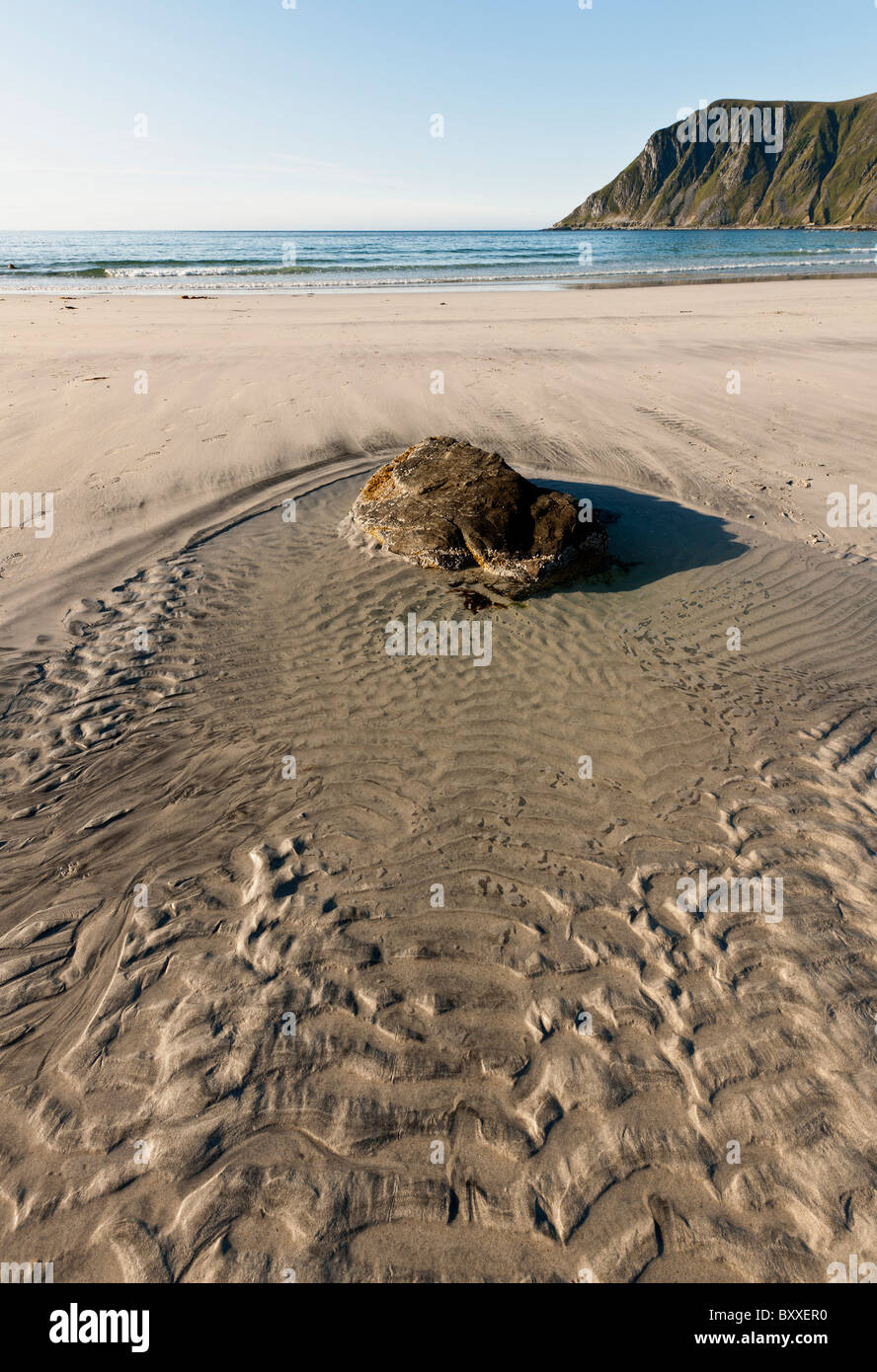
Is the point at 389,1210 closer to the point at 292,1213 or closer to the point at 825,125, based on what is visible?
the point at 292,1213

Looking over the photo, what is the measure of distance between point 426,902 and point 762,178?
192428 millimetres

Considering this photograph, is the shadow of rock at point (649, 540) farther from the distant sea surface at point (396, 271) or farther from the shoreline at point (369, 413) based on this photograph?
the distant sea surface at point (396, 271)

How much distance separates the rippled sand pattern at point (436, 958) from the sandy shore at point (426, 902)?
17 millimetres

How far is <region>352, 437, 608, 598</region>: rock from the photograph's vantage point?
6.92 m

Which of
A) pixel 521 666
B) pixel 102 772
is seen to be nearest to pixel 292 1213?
pixel 102 772

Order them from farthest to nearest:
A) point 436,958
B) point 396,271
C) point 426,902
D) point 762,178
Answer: point 762,178 < point 396,271 < point 426,902 < point 436,958

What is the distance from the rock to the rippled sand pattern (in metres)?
0.98

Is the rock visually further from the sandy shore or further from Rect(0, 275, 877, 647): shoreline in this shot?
Rect(0, 275, 877, 647): shoreline

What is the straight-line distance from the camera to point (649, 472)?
956cm

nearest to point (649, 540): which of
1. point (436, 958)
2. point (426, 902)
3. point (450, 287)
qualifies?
point (426, 902)

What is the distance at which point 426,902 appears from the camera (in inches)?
151

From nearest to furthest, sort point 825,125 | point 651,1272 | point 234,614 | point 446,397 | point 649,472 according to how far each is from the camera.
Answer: point 651,1272 < point 234,614 < point 649,472 < point 446,397 < point 825,125

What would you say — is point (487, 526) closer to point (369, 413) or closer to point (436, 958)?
point (436, 958)

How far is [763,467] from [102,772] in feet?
31.2
